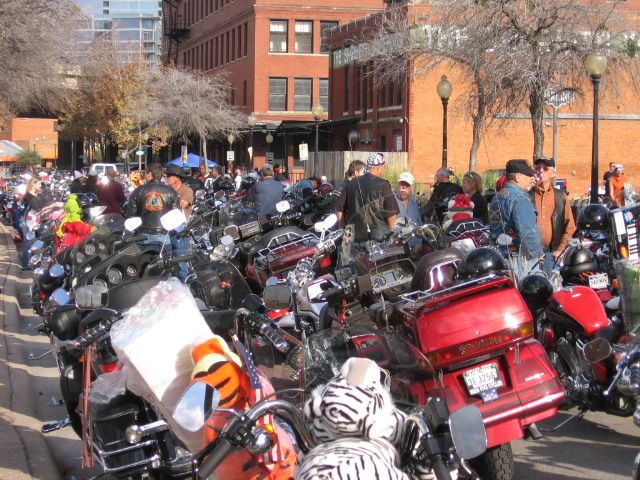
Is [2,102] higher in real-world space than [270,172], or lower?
higher

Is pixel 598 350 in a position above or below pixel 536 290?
below

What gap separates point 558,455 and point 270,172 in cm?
909

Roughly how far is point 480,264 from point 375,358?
1505 mm

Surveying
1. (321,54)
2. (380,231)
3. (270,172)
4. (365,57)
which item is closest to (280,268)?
(380,231)

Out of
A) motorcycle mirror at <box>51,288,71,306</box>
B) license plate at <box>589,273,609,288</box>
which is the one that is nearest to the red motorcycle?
motorcycle mirror at <box>51,288,71,306</box>

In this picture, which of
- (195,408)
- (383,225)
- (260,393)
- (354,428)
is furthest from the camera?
(383,225)

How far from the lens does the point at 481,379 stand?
16.0ft

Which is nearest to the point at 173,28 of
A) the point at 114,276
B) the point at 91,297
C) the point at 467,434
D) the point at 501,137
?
the point at 501,137

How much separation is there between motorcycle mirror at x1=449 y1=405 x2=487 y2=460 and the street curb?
146 inches

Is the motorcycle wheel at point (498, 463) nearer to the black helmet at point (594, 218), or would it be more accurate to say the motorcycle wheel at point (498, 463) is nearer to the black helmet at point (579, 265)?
the black helmet at point (579, 265)

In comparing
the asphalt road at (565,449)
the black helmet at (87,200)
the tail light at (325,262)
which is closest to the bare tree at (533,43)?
the black helmet at (87,200)

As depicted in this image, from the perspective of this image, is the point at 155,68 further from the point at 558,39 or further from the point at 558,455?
the point at 558,455

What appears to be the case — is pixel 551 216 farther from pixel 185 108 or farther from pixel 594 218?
pixel 185 108

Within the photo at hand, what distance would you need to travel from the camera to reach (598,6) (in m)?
21.7
